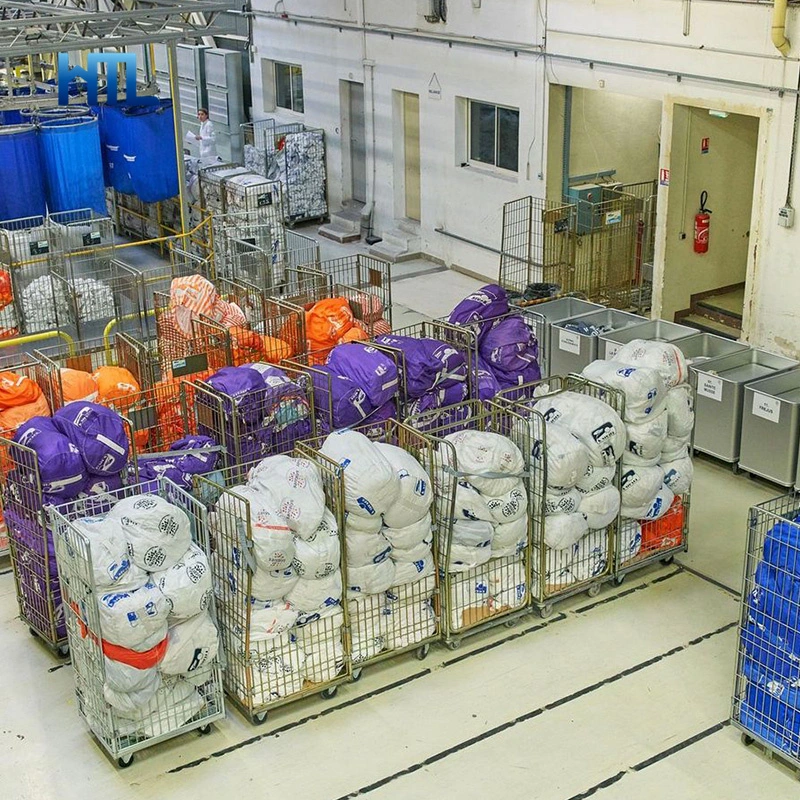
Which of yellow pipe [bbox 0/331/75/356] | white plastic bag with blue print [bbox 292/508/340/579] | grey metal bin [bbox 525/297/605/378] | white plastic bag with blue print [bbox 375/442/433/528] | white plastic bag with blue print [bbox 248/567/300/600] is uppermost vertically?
white plastic bag with blue print [bbox 375/442/433/528]

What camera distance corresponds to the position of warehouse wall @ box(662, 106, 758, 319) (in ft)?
41.8

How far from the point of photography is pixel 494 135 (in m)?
15.2

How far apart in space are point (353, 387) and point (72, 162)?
6577mm

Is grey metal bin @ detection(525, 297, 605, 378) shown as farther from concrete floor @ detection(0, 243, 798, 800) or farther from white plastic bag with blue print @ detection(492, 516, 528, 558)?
white plastic bag with blue print @ detection(492, 516, 528, 558)

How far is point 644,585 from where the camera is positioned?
842cm

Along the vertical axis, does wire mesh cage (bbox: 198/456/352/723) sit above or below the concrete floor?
above

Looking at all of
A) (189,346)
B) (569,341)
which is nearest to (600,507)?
(569,341)

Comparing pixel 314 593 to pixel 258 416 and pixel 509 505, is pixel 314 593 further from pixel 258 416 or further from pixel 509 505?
pixel 258 416

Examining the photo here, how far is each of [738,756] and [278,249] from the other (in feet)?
31.7

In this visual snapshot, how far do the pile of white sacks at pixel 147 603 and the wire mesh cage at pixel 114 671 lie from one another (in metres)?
0.01

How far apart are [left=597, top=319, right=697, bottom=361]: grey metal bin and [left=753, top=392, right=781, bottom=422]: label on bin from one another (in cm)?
157

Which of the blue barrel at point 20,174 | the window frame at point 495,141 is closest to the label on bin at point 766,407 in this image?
the window frame at point 495,141

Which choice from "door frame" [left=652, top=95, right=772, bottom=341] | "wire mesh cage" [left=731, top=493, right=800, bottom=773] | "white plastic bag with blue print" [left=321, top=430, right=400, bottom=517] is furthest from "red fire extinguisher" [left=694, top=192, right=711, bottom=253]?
"white plastic bag with blue print" [left=321, top=430, right=400, bottom=517]

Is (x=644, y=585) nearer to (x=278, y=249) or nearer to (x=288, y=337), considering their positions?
(x=288, y=337)
